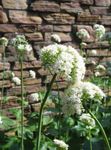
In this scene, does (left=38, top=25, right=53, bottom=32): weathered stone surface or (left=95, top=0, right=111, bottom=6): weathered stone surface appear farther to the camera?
(left=95, top=0, right=111, bottom=6): weathered stone surface

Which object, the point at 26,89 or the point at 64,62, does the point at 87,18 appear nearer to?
the point at 26,89

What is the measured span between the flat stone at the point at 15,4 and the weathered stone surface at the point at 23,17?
0.04 meters

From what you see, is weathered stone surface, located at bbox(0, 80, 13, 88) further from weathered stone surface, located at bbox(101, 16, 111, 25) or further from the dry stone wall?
weathered stone surface, located at bbox(101, 16, 111, 25)

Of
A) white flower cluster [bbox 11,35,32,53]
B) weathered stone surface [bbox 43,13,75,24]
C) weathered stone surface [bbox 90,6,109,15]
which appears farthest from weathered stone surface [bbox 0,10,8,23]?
white flower cluster [bbox 11,35,32,53]

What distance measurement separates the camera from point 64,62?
1592 millimetres

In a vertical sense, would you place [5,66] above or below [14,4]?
below

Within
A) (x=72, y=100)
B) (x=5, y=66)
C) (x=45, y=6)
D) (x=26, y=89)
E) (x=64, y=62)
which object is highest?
(x=64, y=62)

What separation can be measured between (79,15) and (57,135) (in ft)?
5.61

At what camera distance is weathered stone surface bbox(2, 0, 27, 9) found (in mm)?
3736

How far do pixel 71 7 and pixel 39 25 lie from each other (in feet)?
1.14

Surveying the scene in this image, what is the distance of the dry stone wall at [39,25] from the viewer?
3.76m

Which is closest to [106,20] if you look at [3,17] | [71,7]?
[71,7]

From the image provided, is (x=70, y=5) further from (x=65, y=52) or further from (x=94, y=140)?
(x=65, y=52)

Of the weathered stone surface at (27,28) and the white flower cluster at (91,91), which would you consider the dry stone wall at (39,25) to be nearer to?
the weathered stone surface at (27,28)
